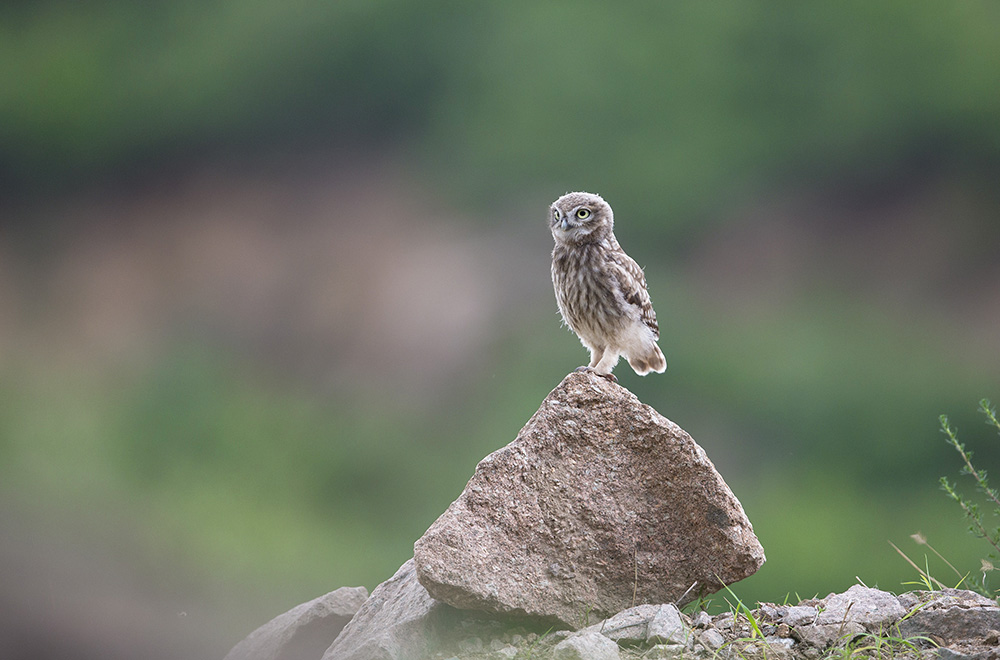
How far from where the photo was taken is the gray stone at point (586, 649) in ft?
11.6

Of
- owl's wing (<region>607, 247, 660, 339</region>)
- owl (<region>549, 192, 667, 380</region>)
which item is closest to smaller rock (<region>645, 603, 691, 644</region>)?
owl (<region>549, 192, 667, 380</region>)

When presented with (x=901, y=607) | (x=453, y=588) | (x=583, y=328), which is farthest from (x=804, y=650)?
(x=583, y=328)

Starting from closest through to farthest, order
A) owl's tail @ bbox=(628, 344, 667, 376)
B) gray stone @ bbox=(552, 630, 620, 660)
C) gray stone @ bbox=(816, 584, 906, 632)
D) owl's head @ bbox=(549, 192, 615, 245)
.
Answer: gray stone @ bbox=(552, 630, 620, 660)
gray stone @ bbox=(816, 584, 906, 632)
owl's head @ bbox=(549, 192, 615, 245)
owl's tail @ bbox=(628, 344, 667, 376)

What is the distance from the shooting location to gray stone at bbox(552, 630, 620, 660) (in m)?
3.54

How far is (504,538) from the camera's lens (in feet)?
13.3

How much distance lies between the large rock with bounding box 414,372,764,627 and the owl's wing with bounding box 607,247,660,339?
126 centimetres

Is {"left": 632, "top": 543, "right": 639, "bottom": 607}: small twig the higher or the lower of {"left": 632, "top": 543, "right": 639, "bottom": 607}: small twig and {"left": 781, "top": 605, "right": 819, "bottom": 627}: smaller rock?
the higher

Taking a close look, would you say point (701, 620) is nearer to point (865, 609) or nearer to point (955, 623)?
point (865, 609)

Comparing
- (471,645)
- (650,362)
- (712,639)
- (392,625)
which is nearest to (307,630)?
(392,625)

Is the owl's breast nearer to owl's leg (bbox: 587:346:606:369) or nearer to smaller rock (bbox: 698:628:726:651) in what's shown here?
owl's leg (bbox: 587:346:606:369)

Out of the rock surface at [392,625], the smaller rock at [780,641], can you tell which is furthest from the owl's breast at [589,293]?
the smaller rock at [780,641]

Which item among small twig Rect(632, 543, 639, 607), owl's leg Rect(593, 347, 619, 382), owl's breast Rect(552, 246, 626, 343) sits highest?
owl's breast Rect(552, 246, 626, 343)

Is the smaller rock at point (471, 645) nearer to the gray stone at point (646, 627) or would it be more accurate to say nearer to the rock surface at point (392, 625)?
the rock surface at point (392, 625)

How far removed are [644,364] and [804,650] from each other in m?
2.24
